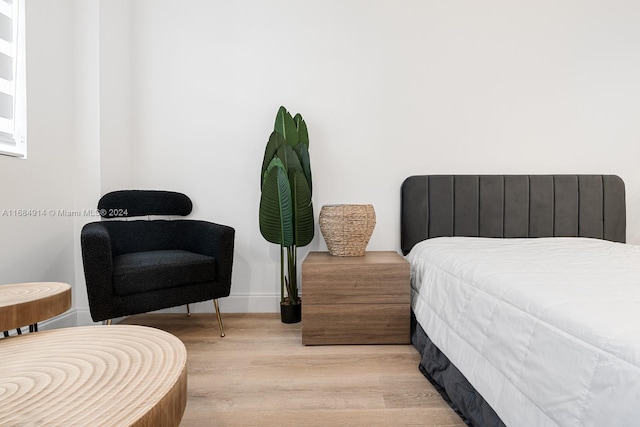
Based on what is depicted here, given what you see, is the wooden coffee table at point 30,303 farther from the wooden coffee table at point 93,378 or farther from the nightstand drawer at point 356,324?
the nightstand drawer at point 356,324

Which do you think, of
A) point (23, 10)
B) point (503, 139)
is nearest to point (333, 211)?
point (503, 139)

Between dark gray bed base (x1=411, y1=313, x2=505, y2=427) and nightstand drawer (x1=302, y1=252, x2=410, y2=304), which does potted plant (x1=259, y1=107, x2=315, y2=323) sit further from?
dark gray bed base (x1=411, y1=313, x2=505, y2=427)

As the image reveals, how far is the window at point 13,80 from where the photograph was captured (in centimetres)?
175

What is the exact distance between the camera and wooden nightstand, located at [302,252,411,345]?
1.87 meters

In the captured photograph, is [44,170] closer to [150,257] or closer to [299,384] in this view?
[150,257]

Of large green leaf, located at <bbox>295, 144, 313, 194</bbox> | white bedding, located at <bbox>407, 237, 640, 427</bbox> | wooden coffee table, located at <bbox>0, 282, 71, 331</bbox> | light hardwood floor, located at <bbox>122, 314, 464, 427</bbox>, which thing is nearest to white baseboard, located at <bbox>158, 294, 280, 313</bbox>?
light hardwood floor, located at <bbox>122, 314, 464, 427</bbox>

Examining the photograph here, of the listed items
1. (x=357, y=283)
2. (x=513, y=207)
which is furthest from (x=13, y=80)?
(x=513, y=207)

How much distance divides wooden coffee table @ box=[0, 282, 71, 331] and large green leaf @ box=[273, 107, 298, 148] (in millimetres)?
1496

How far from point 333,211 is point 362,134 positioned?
0.70 m

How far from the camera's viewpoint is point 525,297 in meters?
1.00

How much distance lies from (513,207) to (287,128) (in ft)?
5.39

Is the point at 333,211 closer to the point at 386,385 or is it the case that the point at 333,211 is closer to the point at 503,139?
the point at 386,385

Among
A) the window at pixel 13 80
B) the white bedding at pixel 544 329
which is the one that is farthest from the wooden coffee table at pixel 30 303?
the white bedding at pixel 544 329

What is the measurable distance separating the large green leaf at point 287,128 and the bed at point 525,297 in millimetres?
850
